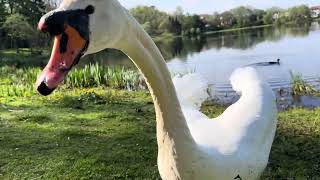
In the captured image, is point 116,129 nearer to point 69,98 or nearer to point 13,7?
point 69,98

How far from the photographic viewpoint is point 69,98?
977 cm

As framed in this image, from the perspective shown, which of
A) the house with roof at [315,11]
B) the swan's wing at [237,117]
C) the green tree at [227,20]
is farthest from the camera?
the house with roof at [315,11]

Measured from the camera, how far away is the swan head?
151 cm

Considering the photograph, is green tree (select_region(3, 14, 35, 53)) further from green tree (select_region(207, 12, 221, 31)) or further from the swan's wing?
green tree (select_region(207, 12, 221, 31))

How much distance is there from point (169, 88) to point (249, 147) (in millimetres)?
931

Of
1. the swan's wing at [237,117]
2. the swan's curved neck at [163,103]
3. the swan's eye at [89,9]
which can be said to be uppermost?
the swan's eye at [89,9]

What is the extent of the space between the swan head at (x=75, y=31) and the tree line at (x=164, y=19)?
37.1 m

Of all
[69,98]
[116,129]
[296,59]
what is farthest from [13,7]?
[116,129]

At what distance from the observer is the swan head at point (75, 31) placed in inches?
59.6

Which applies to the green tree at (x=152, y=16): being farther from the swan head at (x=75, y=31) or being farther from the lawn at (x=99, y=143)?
the swan head at (x=75, y=31)

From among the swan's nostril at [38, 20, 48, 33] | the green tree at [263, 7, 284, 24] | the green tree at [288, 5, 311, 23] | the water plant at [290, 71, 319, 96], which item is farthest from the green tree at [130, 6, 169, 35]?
the swan's nostril at [38, 20, 48, 33]

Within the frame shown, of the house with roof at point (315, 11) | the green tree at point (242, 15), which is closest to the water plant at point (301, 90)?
the green tree at point (242, 15)

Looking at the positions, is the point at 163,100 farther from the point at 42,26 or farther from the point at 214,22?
the point at 214,22

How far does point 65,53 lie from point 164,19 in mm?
66966
